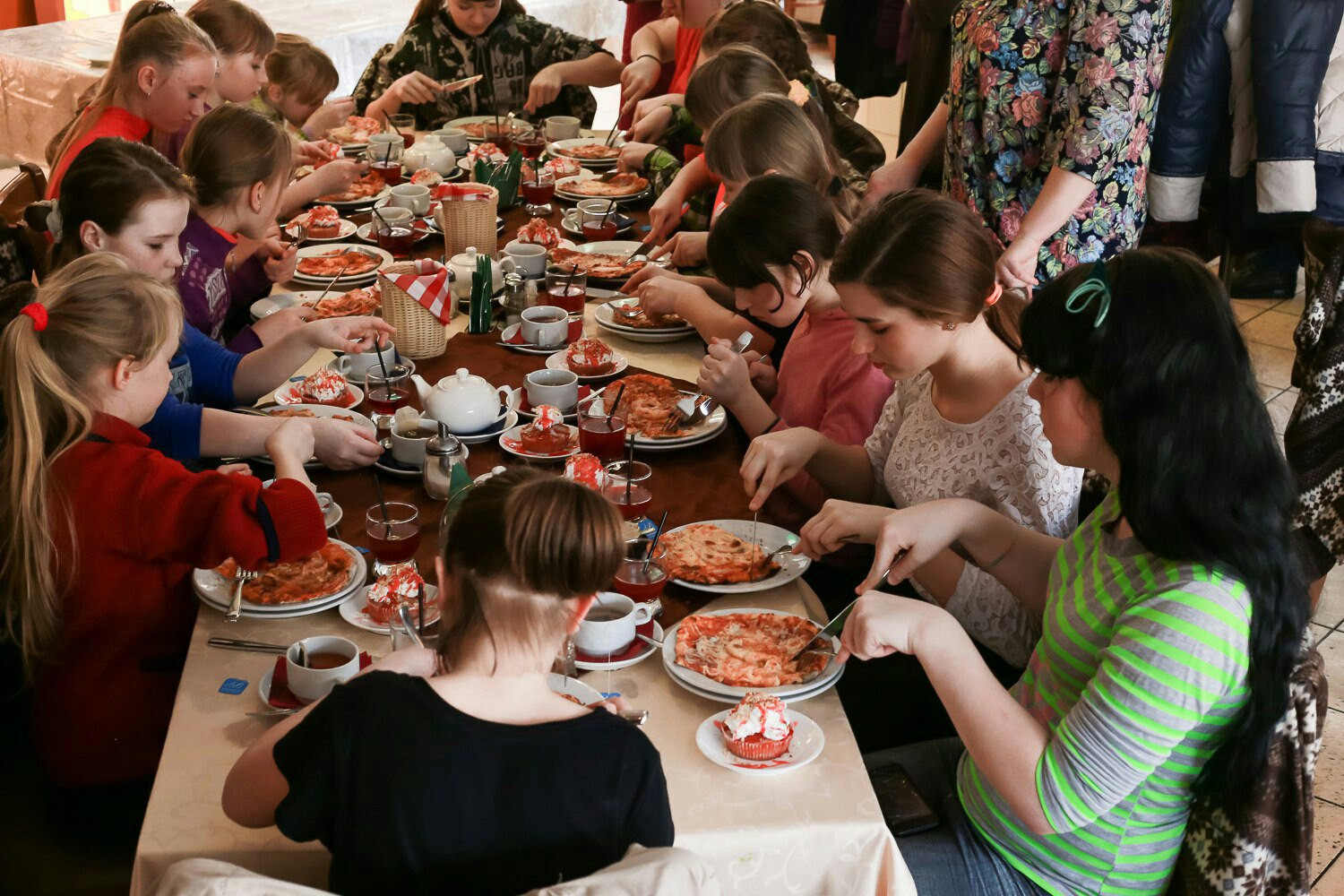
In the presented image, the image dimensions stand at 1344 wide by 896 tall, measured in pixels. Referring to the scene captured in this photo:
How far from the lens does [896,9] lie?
495 centimetres

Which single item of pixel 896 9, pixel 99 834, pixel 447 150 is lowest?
pixel 99 834

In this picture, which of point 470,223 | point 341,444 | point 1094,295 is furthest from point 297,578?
point 470,223

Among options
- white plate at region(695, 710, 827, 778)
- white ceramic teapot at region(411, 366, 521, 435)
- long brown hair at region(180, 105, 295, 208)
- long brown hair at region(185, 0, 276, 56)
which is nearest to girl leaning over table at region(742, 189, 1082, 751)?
white plate at region(695, 710, 827, 778)

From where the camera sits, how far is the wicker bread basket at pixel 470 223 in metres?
3.00

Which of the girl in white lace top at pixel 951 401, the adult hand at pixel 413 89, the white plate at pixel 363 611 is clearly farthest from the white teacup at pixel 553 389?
the adult hand at pixel 413 89

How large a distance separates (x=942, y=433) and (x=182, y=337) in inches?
57.5

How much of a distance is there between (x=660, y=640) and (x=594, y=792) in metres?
0.47

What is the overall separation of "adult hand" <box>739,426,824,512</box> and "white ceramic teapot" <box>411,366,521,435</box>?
0.50 meters

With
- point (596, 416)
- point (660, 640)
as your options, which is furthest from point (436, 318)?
point (660, 640)

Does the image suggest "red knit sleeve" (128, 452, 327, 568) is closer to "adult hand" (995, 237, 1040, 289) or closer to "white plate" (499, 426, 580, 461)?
"white plate" (499, 426, 580, 461)

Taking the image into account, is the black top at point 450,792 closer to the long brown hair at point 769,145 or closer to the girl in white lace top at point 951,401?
the girl in white lace top at point 951,401

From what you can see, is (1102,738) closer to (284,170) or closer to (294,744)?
(294,744)

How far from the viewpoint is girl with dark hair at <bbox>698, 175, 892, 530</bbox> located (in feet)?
7.57

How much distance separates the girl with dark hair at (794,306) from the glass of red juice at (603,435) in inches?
9.5
